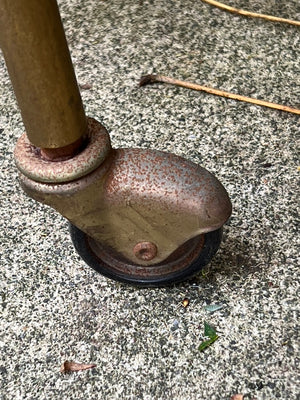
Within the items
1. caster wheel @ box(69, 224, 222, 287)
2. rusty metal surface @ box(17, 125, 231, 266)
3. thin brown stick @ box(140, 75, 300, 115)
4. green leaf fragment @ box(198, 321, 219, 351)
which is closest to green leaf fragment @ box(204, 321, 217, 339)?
green leaf fragment @ box(198, 321, 219, 351)

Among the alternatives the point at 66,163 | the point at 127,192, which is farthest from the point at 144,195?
the point at 66,163

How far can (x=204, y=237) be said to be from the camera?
1.13 m

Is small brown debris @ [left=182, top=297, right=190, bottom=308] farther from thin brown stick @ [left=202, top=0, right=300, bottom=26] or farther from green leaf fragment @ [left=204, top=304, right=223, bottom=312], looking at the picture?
thin brown stick @ [left=202, top=0, right=300, bottom=26]

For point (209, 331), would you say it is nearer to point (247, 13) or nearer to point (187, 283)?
point (187, 283)

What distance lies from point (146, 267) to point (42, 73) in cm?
47

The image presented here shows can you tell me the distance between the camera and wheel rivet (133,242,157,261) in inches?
43.3

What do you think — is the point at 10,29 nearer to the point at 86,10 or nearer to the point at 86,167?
the point at 86,167

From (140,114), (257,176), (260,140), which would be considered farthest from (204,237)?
(140,114)

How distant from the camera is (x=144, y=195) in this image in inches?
39.2

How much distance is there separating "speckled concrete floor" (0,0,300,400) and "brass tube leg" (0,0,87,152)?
0.38m

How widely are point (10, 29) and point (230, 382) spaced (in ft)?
2.30

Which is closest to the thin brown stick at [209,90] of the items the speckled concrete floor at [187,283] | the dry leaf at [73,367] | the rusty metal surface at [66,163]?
the speckled concrete floor at [187,283]

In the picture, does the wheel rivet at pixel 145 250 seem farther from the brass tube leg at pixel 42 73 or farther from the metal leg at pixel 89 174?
the brass tube leg at pixel 42 73

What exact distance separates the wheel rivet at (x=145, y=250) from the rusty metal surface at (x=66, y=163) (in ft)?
0.67
